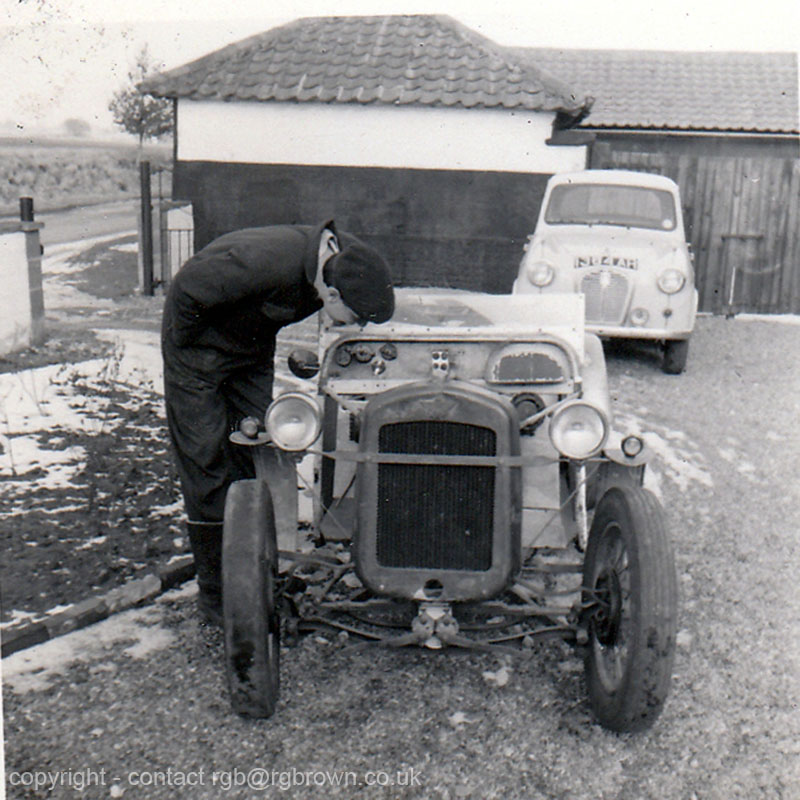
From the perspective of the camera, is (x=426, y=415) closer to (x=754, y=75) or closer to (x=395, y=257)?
(x=395, y=257)

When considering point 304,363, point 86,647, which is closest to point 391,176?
point 304,363

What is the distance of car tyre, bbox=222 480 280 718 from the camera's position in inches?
113

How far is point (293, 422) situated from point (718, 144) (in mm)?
14320

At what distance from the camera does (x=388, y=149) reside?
12.2m

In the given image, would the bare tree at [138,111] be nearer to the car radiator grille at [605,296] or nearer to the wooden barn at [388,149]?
the wooden barn at [388,149]

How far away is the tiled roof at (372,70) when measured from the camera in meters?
11.9

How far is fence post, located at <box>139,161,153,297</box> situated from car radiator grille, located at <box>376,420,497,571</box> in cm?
1028

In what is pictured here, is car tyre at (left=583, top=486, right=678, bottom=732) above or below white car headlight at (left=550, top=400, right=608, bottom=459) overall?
below

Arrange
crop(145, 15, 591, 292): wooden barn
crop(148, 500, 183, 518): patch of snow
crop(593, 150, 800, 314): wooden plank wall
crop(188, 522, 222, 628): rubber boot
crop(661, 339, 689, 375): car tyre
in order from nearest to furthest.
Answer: crop(188, 522, 222, 628): rubber boot < crop(148, 500, 183, 518): patch of snow < crop(661, 339, 689, 375): car tyre < crop(145, 15, 591, 292): wooden barn < crop(593, 150, 800, 314): wooden plank wall

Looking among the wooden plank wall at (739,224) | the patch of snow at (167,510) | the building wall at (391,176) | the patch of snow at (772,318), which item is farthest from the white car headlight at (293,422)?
the wooden plank wall at (739,224)

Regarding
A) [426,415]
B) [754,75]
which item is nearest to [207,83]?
[426,415]

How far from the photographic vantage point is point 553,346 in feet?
12.1

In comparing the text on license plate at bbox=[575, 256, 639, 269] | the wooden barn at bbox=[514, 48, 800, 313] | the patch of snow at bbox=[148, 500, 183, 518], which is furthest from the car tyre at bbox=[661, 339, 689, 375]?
the patch of snow at bbox=[148, 500, 183, 518]

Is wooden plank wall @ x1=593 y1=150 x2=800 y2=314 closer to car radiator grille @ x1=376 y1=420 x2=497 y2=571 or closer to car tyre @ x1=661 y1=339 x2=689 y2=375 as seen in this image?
car tyre @ x1=661 y1=339 x2=689 y2=375
